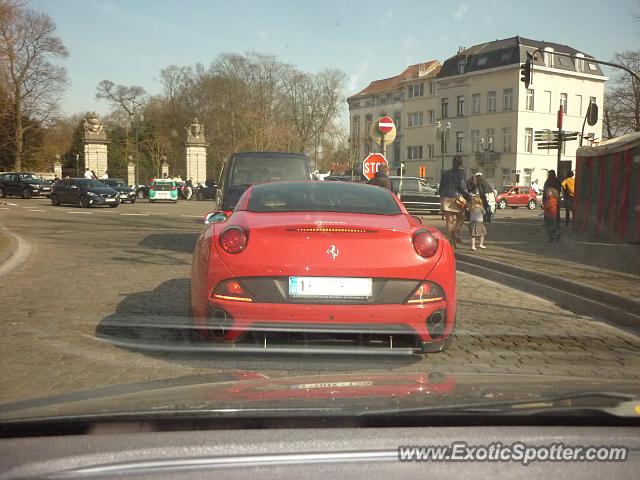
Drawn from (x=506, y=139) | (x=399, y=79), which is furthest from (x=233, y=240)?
(x=399, y=79)

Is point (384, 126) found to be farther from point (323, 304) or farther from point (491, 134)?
point (491, 134)

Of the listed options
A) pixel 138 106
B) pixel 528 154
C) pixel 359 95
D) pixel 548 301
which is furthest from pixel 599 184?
pixel 359 95

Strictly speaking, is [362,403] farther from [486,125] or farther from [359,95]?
[359,95]

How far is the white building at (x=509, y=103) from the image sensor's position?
66.6 metres

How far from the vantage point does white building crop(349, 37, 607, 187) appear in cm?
6662

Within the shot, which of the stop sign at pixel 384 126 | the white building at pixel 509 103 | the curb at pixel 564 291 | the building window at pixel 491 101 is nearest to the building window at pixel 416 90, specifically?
the white building at pixel 509 103

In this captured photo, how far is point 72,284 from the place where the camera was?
9.12 m

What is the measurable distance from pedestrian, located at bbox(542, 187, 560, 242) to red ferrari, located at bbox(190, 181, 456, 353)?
11.1 m

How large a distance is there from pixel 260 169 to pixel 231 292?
25.7ft

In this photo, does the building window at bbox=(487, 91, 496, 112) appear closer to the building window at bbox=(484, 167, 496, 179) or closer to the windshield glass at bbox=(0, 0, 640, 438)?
the building window at bbox=(484, 167, 496, 179)

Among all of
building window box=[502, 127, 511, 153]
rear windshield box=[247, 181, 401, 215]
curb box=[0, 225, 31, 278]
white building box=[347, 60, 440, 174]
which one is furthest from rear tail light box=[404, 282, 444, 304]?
white building box=[347, 60, 440, 174]

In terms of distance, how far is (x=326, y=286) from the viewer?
4648mm

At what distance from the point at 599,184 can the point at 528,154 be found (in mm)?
51866

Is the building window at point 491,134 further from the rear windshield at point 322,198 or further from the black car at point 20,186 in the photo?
the rear windshield at point 322,198
